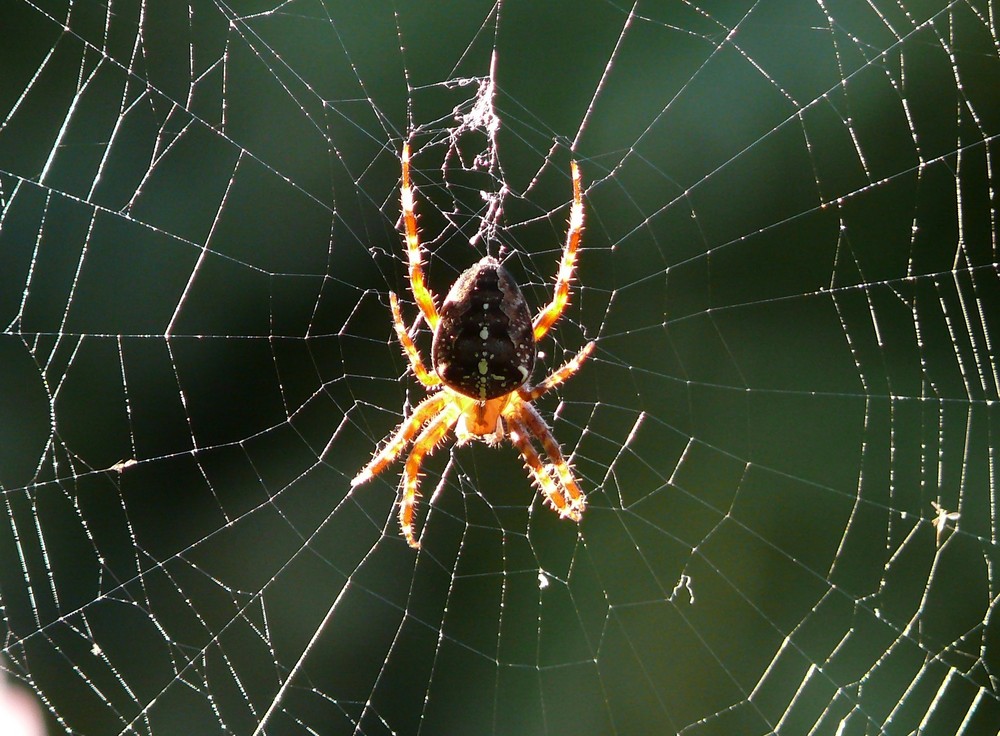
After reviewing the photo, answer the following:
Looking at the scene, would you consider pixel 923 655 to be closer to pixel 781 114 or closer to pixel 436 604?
pixel 436 604

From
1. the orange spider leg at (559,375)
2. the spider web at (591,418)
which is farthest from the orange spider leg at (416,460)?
the spider web at (591,418)

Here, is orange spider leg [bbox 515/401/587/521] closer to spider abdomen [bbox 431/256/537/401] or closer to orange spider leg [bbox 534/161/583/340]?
spider abdomen [bbox 431/256/537/401]

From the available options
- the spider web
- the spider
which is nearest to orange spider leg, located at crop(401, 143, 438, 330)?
the spider

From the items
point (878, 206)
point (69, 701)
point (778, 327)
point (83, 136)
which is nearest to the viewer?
point (83, 136)

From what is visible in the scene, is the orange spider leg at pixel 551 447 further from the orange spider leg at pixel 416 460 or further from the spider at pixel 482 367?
the orange spider leg at pixel 416 460

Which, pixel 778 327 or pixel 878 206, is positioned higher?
pixel 878 206

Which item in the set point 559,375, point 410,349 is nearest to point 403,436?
point 410,349

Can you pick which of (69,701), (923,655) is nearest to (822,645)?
(923,655)
